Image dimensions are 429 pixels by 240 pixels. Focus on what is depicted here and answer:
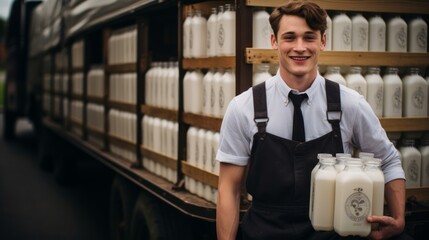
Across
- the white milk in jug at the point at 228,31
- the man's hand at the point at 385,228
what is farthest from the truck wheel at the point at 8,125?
the man's hand at the point at 385,228

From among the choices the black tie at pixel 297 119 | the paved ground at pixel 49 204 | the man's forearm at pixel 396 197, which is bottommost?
the paved ground at pixel 49 204

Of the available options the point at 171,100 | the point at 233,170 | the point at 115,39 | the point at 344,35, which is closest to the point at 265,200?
the point at 233,170

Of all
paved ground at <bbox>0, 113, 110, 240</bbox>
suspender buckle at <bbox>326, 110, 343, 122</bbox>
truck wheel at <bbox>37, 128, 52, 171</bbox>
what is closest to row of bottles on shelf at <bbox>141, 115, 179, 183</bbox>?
suspender buckle at <bbox>326, 110, 343, 122</bbox>

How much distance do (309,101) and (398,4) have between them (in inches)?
54.8

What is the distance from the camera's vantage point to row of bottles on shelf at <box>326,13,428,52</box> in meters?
3.97

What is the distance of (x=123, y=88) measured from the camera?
6.58 meters

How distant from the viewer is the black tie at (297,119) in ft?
9.84

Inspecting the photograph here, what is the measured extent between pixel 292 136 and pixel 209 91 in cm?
138

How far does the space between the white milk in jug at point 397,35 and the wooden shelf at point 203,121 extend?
1.17 meters

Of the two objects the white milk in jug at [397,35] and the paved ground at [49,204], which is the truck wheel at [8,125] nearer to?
the paved ground at [49,204]

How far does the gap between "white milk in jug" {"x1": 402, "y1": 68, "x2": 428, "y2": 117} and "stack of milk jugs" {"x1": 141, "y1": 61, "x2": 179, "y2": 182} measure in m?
1.73

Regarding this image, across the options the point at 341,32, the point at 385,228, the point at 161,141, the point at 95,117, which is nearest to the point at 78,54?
the point at 95,117

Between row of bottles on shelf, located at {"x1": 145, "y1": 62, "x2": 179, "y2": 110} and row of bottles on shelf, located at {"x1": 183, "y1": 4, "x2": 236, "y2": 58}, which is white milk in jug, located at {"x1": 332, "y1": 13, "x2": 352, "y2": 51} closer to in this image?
row of bottles on shelf, located at {"x1": 183, "y1": 4, "x2": 236, "y2": 58}

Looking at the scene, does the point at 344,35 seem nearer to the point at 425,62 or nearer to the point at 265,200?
the point at 425,62
